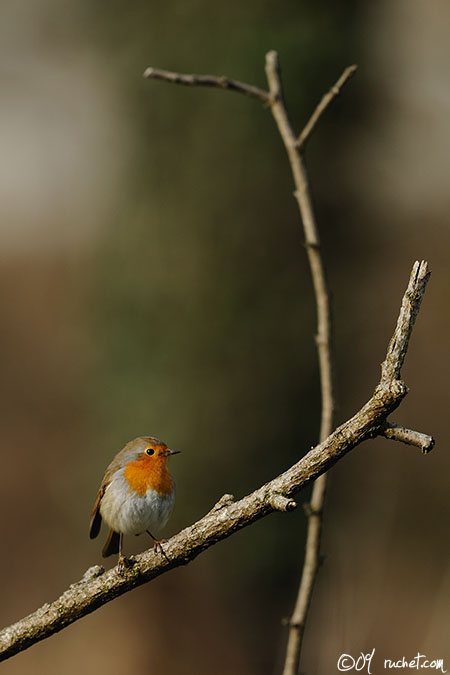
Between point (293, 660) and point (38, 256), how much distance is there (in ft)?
27.6

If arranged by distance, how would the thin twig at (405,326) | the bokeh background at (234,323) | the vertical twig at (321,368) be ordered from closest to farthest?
the thin twig at (405,326)
the vertical twig at (321,368)
the bokeh background at (234,323)

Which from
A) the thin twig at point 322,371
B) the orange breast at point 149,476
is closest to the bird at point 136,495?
the orange breast at point 149,476

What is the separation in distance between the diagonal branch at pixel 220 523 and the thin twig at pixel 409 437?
1 centimetres

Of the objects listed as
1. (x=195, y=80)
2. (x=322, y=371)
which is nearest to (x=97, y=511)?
(x=322, y=371)

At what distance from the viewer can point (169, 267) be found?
4551mm

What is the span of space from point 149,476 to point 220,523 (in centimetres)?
39

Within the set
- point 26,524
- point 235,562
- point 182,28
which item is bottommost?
point 235,562

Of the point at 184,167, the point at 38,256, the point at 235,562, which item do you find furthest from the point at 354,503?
the point at 38,256

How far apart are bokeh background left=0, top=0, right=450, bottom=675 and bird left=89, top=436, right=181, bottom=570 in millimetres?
2781

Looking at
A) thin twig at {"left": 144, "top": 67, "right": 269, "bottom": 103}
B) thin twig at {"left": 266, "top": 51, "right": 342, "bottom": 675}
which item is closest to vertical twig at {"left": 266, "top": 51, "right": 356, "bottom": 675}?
thin twig at {"left": 266, "top": 51, "right": 342, "bottom": 675}

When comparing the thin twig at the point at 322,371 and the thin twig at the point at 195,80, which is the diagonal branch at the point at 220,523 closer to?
the thin twig at the point at 322,371

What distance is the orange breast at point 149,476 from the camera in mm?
1260

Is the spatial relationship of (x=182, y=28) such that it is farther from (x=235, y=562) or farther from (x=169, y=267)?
(x=235, y=562)

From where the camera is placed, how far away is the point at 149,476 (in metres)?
1.29
